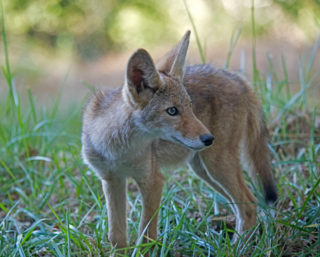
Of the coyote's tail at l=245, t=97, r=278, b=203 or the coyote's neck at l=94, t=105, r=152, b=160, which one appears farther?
the coyote's tail at l=245, t=97, r=278, b=203

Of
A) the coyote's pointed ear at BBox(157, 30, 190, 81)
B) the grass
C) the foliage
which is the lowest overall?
the grass

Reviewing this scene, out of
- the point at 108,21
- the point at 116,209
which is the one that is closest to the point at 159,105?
the point at 116,209

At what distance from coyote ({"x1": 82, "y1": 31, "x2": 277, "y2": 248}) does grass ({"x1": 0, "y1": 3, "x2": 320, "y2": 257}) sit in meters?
0.18

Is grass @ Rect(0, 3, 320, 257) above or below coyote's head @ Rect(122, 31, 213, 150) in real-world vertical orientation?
below

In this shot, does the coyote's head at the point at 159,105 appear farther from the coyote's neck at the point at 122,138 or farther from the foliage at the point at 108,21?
the foliage at the point at 108,21

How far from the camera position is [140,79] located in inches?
130

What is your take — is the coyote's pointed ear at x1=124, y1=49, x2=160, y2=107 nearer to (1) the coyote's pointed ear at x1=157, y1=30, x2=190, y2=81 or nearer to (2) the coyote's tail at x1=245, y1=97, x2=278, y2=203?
(1) the coyote's pointed ear at x1=157, y1=30, x2=190, y2=81

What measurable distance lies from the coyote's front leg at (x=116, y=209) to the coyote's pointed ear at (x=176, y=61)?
93 cm

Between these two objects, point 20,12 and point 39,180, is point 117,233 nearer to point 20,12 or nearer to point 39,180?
point 39,180

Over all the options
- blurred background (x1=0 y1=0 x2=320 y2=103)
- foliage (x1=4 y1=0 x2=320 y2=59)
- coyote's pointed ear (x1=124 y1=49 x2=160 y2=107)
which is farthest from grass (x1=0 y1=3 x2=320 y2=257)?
foliage (x1=4 y1=0 x2=320 y2=59)

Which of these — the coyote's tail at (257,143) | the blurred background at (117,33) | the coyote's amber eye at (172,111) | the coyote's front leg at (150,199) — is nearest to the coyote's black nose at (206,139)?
the coyote's amber eye at (172,111)

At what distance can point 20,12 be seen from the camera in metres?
A: 15.8

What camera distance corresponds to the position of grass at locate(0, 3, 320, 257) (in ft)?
10.4

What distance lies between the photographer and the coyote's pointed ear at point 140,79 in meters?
3.14
